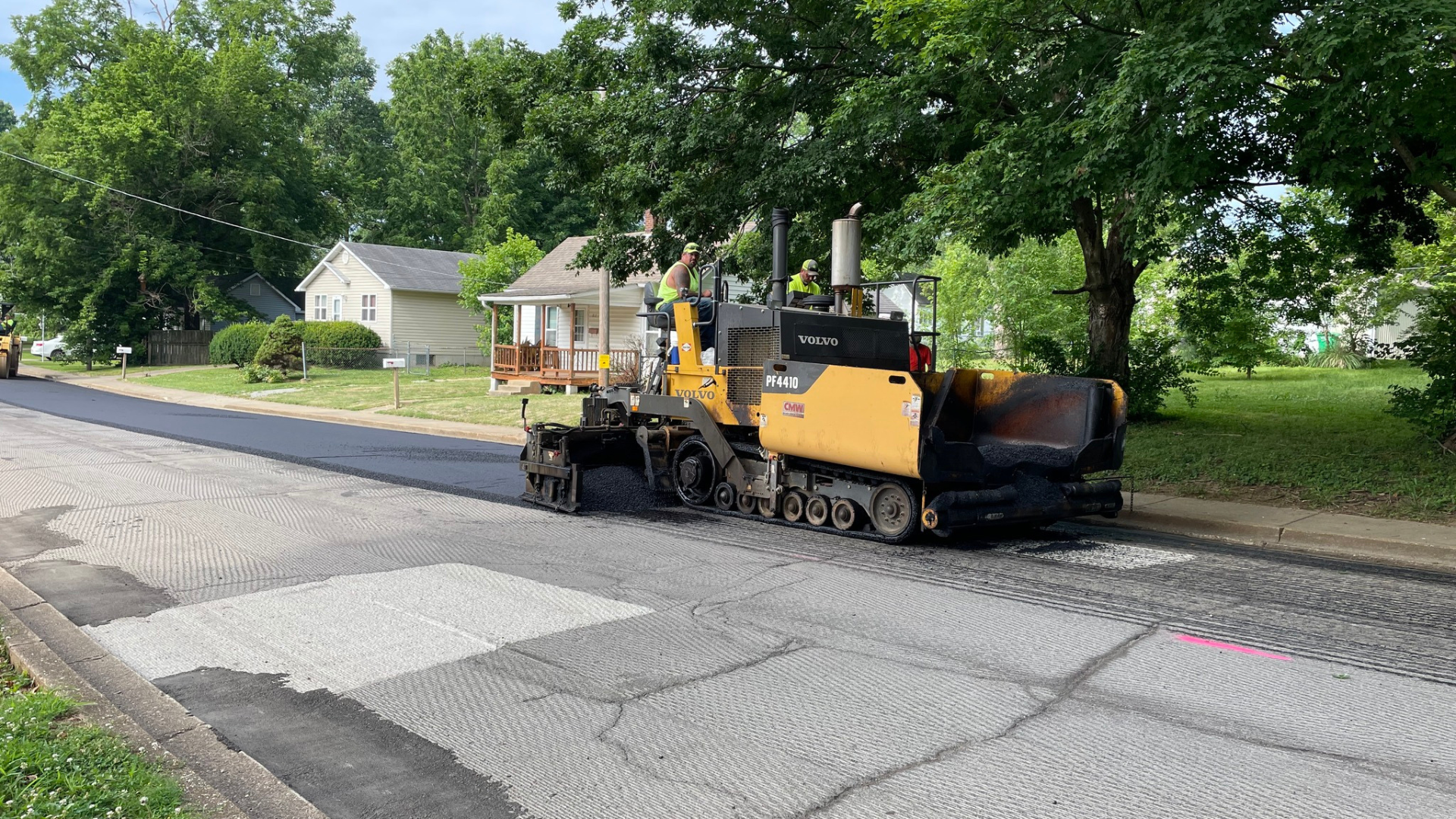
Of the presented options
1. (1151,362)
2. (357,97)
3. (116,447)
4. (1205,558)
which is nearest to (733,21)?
(1151,362)

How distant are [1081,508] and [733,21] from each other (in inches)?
344

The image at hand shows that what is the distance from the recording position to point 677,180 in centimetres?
1395

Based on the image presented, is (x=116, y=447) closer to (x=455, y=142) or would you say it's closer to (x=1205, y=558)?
(x=1205, y=558)

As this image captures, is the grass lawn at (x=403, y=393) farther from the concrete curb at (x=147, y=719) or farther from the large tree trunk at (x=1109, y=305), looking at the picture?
the concrete curb at (x=147, y=719)

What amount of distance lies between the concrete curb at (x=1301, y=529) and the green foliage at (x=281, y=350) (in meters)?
30.1

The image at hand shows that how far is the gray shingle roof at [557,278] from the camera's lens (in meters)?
31.9

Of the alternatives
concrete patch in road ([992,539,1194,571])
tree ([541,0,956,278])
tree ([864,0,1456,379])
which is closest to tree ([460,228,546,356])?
tree ([541,0,956,278])

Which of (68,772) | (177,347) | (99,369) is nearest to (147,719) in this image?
(68,772)

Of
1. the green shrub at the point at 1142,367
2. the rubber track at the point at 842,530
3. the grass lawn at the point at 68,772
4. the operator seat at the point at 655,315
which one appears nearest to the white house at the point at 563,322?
the green shrub at the point at 1142,367

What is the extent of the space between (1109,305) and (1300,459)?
3888 mm

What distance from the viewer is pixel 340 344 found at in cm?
3988

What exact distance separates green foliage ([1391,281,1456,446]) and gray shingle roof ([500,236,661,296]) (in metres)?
21.4

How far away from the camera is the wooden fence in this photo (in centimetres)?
4612

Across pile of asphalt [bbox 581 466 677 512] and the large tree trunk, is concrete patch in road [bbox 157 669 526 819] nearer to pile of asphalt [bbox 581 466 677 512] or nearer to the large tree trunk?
pile of asphalt [bbox 581 466 677 512]
